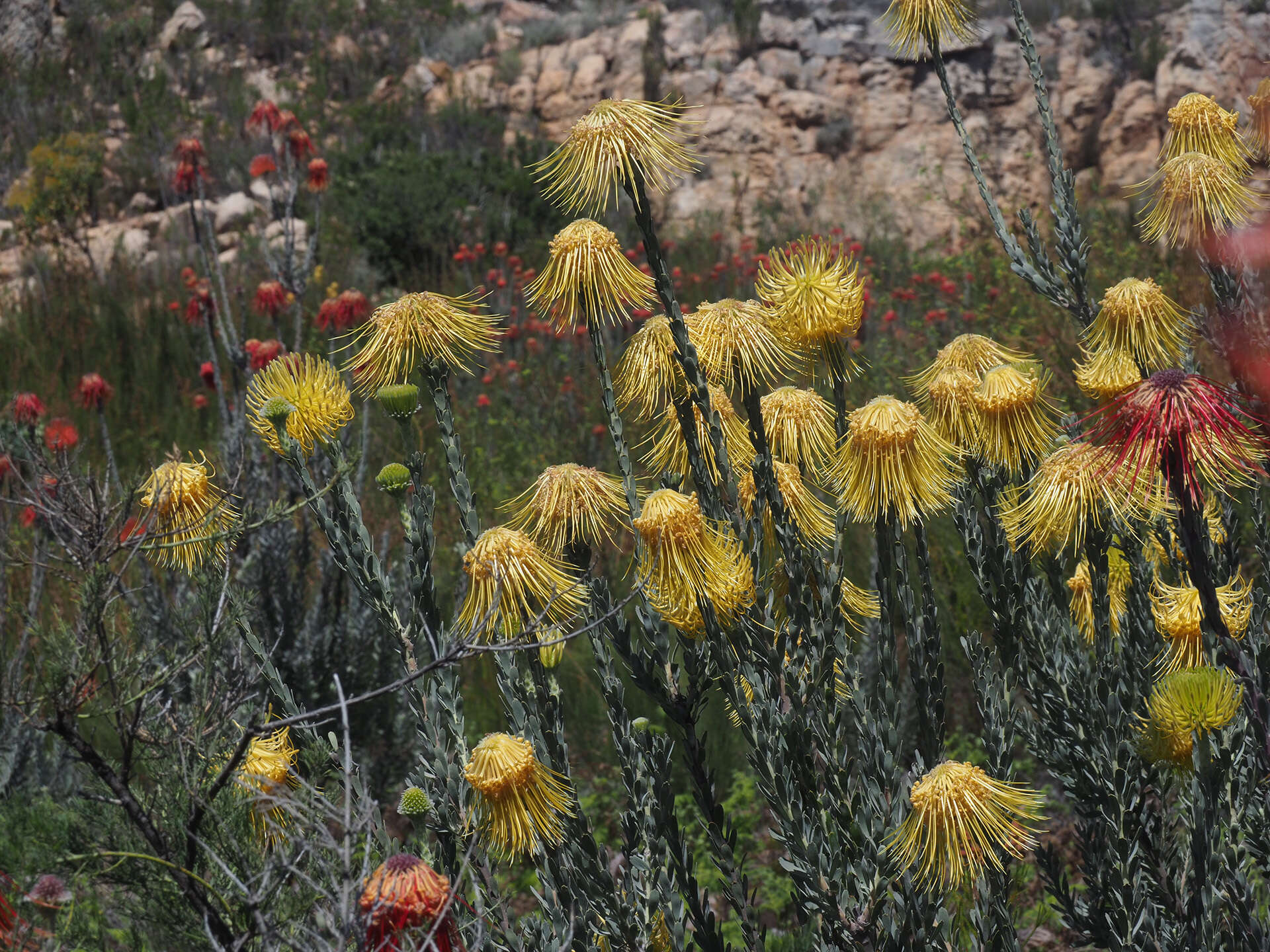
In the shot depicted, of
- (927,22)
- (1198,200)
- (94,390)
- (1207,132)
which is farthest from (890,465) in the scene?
(94,390)

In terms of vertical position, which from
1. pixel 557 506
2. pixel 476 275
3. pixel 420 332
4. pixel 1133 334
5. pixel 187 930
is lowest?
pixel 476 275

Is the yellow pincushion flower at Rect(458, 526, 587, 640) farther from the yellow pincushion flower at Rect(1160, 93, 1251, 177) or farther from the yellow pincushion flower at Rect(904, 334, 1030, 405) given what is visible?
the yellow pincushion flower at Rect(1160, 93, 1251, 177)

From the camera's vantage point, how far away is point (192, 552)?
189cm

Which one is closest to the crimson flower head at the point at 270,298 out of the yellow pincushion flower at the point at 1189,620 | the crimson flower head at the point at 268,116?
the crimson flower head at the point at 268,116

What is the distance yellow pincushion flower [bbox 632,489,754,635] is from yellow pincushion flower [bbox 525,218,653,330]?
0.33 m

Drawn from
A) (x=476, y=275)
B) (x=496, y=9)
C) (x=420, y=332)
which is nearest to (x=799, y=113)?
(x=476, y=275)

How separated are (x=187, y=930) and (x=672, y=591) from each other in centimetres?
80

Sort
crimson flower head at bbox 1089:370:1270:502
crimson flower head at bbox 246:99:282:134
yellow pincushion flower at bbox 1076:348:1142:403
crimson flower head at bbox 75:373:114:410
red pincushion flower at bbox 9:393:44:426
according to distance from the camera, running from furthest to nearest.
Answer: crimson flower head at bbox 246:99:282:134 → crimson flower head at bbox 75:373:114:410 → red pincushion flower at bbox 9:393:44:426 → yellow pincushion flower at bbox 1076:348:1142:403 → crimson flower head at bbox 1089:370:1270:502

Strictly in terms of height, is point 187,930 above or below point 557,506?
below

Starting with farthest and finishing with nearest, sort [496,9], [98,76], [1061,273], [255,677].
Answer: [496,9]
[98,76]
[1061,273]
[255,677]

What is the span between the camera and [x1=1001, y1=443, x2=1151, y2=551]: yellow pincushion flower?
164 cm

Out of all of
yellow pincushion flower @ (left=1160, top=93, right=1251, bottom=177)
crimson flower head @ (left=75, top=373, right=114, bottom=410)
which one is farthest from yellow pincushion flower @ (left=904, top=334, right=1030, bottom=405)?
crimson flower head @ (left=75, top=373, right=114, bottom=410)

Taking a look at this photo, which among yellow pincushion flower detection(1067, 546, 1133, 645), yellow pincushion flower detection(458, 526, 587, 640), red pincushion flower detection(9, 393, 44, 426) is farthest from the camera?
red pincushion flower detection(9, 393, 44, 426)

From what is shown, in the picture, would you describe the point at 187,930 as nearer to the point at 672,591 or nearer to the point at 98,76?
the point at 672,591
